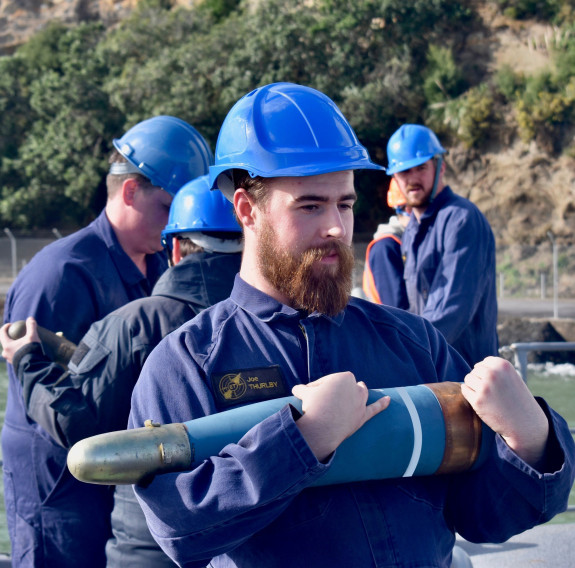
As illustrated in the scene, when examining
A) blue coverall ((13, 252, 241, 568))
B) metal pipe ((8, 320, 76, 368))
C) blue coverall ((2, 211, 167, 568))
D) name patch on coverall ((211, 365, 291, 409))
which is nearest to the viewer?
name patch on coverall ((211, 365, 291, 409))

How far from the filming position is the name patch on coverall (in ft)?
5.91

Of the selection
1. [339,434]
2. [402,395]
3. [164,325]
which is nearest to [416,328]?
[402,395]

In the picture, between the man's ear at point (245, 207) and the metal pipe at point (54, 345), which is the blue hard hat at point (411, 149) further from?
the man's ear at point (245, 207)

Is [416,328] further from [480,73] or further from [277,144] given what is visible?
[480,73]

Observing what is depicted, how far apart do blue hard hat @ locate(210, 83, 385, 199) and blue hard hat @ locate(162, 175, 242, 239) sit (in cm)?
89

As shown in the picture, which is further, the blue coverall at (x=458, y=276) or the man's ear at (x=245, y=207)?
the blue coverall at (x=458, y=276)

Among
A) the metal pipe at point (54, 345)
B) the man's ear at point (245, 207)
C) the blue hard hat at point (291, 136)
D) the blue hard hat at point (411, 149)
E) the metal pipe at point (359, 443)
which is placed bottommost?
the metal pipe at point (54, 345)

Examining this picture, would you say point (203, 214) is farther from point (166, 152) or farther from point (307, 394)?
point (307, 394)

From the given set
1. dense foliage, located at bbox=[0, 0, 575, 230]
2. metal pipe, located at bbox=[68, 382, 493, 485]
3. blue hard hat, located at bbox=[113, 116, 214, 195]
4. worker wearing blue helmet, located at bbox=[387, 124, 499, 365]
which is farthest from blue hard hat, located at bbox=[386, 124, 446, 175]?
dense foliage, located at bbox=[0, 0, 575, 230]

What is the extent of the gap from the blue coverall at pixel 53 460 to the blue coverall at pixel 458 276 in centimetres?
187

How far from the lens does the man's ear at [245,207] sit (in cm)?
204

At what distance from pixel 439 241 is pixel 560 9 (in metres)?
30.0

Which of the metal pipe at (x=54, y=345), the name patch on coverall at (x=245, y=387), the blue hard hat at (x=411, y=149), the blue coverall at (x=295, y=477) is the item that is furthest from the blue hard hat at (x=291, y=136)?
the blue hard hat at (x=411, y=149)

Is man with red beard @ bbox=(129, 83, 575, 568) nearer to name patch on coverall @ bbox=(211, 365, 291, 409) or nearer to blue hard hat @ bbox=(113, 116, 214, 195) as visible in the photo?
name patch on coverall @ bbox=(211, 365, 291, 409)
